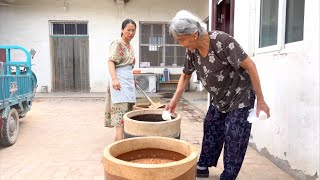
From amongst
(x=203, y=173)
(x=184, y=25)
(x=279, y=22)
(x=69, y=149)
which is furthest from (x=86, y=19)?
(x=184, y=25)

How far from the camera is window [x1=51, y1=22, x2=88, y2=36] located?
404 inches

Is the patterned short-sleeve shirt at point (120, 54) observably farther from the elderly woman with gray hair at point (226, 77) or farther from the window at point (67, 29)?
the window at point (67, 29)

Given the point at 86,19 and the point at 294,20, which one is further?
the point at 86,19

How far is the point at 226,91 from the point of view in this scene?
2.15 meters

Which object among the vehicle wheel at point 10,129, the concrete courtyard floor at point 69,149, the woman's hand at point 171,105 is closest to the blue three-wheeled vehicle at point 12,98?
the vehicle wheel at point 10,129

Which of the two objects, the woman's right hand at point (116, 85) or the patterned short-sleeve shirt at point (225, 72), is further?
the woman's right hand at point (116, 85)

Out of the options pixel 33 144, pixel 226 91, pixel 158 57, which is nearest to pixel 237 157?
pixel 226 91

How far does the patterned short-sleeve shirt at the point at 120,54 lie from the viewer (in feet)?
10.0

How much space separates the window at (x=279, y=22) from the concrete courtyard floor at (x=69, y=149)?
4.05ft

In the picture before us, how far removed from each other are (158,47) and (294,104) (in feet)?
27.8

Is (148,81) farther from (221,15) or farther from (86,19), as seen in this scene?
(221,15)

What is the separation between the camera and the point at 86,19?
10.2 m

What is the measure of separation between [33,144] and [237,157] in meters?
2.78

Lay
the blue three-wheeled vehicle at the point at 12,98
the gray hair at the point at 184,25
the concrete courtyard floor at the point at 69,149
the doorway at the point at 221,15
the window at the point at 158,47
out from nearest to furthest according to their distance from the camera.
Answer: the gray hair at the point at 184,25
the concrete courtyard floor at the point at 69,149
the blue three-wheeled vehicle at the point at 12,98
the doorway at the point at 221,15
the window at the point at 158,47
